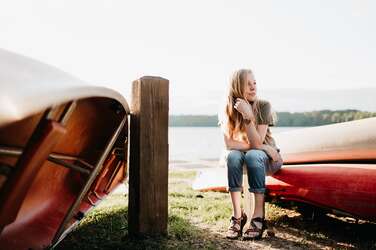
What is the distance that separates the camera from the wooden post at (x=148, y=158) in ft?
8.90

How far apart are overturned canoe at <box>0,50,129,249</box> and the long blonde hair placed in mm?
753

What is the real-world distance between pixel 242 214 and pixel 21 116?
2260mm

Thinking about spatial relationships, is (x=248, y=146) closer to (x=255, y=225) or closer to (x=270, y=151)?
Answer: (x=270, y=151)

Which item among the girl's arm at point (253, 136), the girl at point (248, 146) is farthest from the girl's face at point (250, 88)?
the girl's arm at point (253, 136)

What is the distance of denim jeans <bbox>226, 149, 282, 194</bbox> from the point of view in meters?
3.01

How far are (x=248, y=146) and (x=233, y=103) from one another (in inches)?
13.0

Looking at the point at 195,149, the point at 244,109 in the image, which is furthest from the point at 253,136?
the point at 195,149

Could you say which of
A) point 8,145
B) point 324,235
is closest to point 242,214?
point 324,235

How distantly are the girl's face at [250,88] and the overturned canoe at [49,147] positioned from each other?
2.88 ft

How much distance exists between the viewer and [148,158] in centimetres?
273

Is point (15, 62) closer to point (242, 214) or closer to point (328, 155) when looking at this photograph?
point (242, 214)

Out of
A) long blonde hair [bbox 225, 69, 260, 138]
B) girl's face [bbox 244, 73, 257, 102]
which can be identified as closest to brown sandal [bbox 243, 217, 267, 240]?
long blonde hair [bbox 225, 69, 260, 138]

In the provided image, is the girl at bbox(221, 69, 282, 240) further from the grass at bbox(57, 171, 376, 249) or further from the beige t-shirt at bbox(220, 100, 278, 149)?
the grass at bbox(57, 171, 376, 249)

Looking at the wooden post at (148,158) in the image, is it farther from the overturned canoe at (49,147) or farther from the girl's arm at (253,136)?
the girl's arm at (253,136)
